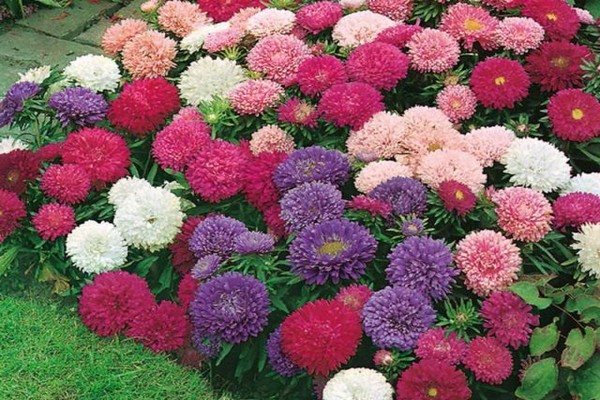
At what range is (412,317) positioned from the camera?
A: 266 centimetres

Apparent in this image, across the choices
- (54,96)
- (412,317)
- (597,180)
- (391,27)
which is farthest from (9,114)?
(597,180)

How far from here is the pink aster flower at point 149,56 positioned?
152 inches

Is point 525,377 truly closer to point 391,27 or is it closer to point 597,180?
point 597,180

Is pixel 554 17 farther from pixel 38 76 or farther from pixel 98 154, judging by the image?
pixel 38 76

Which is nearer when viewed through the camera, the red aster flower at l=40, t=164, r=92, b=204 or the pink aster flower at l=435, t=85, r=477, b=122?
the red aster flower at l=40, t=164, r=92, b=204

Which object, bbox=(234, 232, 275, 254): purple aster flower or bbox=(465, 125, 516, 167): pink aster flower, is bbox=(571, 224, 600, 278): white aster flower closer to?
bbox=(465, 125, 516, 167): pink aster flower

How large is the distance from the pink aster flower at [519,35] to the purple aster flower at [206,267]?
56.0 inches

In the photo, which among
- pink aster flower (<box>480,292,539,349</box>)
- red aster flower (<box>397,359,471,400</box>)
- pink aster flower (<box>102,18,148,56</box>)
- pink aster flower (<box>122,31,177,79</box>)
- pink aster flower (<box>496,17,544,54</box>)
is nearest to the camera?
red aster flower (<box>397,359,471,400</box>)

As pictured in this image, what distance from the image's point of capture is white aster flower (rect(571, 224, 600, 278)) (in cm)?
279

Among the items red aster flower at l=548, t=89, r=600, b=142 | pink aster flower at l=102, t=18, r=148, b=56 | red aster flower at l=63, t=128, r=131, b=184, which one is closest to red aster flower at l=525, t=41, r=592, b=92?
red aster flower at l=548, t=89, r=600, b=142

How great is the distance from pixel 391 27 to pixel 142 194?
3.97 feet

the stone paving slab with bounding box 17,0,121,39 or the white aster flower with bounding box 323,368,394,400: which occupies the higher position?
the white aster flower with bounding box 323,368,394,400

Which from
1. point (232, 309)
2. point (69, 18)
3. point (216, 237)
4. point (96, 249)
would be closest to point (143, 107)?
point (96, 249)

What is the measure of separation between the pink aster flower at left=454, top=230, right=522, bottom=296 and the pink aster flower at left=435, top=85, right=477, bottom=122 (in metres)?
0.72
